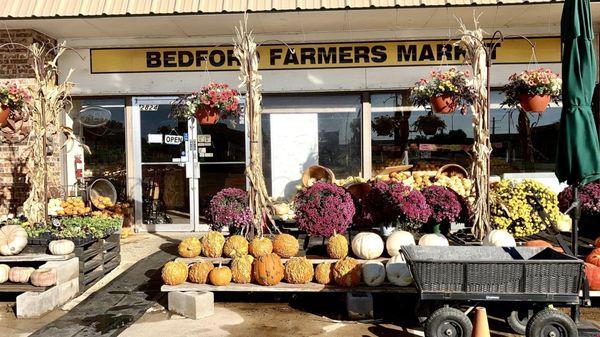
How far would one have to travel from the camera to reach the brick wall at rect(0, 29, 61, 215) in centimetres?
979

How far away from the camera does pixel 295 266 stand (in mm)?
6090

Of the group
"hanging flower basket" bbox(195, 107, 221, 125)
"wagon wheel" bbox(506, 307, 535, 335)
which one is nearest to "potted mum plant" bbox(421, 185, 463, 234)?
"wagon wheel" bbox(506, 307, 535, 335)

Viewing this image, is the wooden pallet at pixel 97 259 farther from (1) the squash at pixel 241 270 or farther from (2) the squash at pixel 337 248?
(2) the squash at pixel 337 248

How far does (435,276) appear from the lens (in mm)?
4762

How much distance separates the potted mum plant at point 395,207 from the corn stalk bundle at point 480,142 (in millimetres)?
647

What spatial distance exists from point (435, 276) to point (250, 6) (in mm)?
5681

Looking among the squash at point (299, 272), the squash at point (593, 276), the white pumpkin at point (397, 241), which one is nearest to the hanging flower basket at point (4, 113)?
the squash at point (299, 272)

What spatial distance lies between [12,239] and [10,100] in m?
2.11

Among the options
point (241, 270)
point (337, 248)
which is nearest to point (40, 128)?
point (241, 270)

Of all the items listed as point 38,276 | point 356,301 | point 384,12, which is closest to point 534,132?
point 384,12

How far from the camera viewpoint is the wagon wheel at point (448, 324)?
4703 mm

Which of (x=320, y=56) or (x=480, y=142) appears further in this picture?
(x=320, y=56)

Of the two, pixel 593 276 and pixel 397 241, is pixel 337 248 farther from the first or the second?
pixel 593 276

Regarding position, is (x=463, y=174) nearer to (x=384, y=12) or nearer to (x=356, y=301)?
(x=384, y=12)
